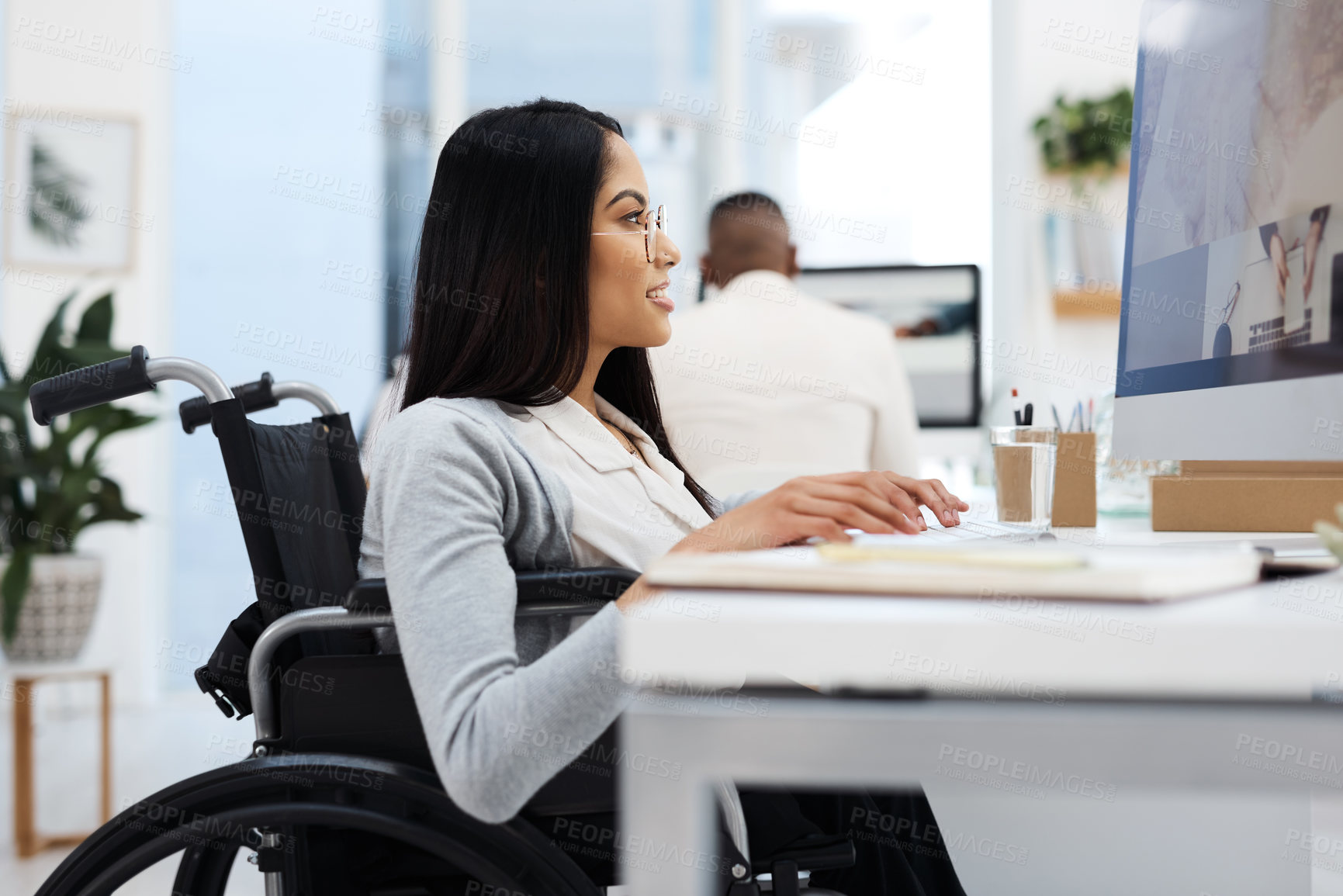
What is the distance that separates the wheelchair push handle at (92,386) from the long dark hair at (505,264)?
0.25m

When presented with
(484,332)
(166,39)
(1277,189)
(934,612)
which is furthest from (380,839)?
(166,39)

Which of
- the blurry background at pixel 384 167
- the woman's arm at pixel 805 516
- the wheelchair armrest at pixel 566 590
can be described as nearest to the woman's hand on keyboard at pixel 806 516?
the woman's arm at pixel 805 516

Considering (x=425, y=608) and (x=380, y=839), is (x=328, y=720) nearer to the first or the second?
(x=380, y=839)

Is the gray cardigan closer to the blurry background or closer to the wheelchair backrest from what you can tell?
the wheelchair backrest

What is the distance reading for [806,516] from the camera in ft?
2.49

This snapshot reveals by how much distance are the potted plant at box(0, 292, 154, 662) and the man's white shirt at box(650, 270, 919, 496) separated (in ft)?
5.04

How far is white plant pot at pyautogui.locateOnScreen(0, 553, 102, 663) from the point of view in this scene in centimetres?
278

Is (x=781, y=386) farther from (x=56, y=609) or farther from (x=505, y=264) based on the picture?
(x=56, y=609)

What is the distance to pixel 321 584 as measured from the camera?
114cm

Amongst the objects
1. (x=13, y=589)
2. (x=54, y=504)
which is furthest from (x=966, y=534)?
(x=54, y=504)

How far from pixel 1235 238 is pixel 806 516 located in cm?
43

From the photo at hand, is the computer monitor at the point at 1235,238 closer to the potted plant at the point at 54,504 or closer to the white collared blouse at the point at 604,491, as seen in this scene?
the white collared blouse at the point at 604,491

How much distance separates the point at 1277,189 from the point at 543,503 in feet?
2.06

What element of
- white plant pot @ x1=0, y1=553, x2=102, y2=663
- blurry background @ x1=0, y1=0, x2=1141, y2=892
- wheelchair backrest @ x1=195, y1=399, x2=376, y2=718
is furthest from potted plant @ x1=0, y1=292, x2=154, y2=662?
wheelchair backrest @ x1=195, y1=399, x2=376, y2=718
